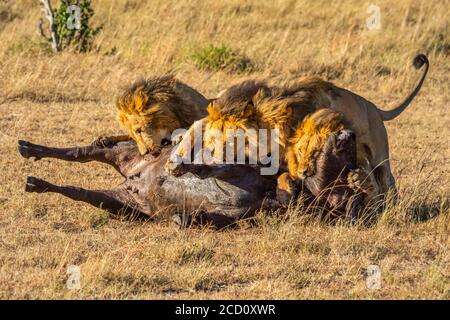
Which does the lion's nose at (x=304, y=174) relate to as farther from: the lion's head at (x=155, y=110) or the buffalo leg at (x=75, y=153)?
the buffalo leg at (x=75, y=153)

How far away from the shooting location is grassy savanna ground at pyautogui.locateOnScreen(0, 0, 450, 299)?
5.41 meters

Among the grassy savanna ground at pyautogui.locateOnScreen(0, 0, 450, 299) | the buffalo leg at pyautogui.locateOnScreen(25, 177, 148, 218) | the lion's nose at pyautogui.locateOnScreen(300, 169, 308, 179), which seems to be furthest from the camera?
the buffalo leg at pyautogui.locateOnScreen(25, 177, 148, 218)

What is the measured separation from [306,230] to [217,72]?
533 centimetres

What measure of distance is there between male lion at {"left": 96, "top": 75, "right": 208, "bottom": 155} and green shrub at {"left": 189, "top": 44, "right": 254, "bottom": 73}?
16.3 feet

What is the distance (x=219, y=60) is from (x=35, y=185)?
5.45 meters

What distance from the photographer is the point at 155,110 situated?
20.5ft

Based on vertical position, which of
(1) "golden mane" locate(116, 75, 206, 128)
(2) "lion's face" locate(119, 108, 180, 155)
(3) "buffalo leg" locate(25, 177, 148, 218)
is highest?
(1) "golden mane" locate(116, 75, 206, 128)

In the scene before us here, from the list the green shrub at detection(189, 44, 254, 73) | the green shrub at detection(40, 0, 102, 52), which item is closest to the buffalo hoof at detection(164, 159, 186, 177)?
the green shrub at detection(189, 44, 254, 73)

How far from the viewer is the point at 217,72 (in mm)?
11305

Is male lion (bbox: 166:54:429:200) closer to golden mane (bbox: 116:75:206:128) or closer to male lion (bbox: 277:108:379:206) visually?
male lion (bbox: 277:108:379:206)

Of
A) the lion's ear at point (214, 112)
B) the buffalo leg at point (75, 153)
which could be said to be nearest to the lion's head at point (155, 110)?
the buffalo leg at point (75, 153)

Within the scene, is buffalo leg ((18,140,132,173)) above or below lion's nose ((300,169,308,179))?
below

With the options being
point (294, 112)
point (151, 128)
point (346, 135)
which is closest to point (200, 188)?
point (151, 128)
